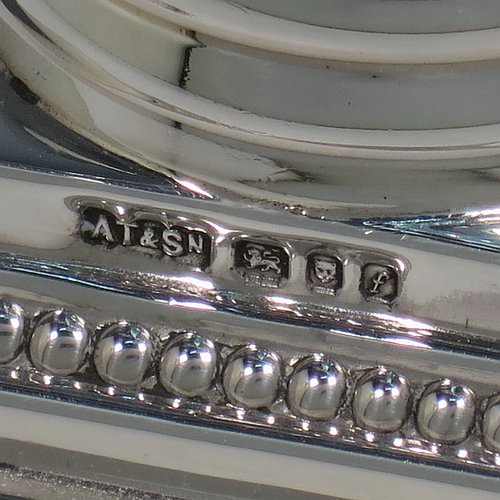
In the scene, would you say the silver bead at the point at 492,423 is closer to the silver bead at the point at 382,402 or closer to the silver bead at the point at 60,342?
the silver bead at the point at 382,402

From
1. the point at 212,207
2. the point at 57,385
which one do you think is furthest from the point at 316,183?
the point at 57,385

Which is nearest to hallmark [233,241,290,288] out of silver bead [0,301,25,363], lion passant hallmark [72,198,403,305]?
lion passant hallmark [72,198,403,305]

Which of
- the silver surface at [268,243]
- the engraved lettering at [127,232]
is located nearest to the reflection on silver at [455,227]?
the silver surface at [268,243]

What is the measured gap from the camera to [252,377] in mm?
468

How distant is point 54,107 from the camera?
0.49m

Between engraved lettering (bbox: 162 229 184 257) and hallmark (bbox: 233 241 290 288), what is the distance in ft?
0.09

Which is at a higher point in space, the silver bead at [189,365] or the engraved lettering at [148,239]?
the engraved lettering at [148,239]

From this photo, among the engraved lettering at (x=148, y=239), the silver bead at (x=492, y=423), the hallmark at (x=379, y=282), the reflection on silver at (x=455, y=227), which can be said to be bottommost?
the silver bead at (x=492, y=423)

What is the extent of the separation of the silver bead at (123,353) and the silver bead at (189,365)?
10 mm

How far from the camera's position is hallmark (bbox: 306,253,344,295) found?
470mm

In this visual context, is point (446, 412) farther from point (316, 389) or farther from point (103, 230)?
point (103, 230)

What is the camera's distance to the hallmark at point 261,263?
18.6 inches

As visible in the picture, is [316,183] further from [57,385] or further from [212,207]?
[57,385]

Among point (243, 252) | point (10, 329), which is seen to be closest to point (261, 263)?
point (243, 252)
